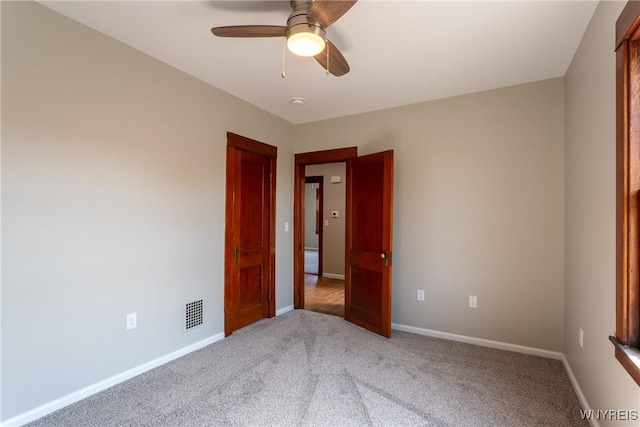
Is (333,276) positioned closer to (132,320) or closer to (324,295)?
(324,295)

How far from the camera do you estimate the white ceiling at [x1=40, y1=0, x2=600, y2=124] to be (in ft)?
6.01

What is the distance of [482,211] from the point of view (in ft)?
9.70

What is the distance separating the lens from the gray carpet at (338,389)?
1843 mm

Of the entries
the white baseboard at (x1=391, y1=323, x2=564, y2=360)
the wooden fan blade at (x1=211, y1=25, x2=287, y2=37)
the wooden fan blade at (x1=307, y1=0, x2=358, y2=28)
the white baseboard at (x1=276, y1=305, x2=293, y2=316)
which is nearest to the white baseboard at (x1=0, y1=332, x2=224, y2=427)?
the white baseboard at (x1=276, y1=305, x2=293, y2=316)

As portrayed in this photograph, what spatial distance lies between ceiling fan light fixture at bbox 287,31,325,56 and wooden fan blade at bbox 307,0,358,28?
8cm

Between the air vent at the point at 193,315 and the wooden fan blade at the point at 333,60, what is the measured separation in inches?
92.2

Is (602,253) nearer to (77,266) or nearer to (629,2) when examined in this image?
(629,2)

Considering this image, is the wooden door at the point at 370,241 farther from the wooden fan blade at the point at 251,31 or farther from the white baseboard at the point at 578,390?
the wooden fan blade at the point at 251,31

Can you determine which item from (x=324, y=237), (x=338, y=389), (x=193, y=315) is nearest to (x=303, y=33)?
(x=338, y=389)

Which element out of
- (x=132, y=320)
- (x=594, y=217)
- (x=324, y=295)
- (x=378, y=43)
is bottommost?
(x=324, y=295)

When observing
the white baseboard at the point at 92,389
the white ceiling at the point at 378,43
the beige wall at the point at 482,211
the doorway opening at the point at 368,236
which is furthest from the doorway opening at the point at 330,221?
the white baseboard at the point at 92,389

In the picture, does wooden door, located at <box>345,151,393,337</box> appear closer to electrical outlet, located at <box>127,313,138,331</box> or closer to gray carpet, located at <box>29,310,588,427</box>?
gray carpet, located at <box>29,310,588,427</box>

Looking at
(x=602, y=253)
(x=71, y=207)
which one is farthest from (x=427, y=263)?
(x=71, y=207)

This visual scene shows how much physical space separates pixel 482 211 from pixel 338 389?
2.11 m
